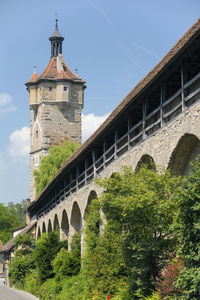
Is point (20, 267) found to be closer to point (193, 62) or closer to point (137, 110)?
point (137, 110)

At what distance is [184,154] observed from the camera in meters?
17.2

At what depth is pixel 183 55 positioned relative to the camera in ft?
52.8

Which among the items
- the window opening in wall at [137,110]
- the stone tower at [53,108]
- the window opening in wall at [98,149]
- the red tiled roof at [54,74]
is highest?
the red tiled roof at [54,74]

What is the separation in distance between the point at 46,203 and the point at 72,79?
22273 mm

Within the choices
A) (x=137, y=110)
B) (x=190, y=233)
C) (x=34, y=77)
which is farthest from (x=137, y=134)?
(x=34, y=77)

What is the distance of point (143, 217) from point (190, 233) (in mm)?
3346

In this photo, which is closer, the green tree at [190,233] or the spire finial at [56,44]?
the green tree at [190,233]

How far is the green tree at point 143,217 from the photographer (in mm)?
14641

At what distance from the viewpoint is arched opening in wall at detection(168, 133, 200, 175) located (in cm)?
1654

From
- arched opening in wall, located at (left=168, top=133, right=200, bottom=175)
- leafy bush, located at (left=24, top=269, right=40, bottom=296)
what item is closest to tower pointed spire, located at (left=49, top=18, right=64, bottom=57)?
leafy bush, located at (left=24, top=269, right=40, bottom=296)

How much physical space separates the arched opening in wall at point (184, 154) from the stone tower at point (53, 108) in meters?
49.5

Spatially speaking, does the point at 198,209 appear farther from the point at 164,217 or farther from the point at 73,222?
the point at 73,222

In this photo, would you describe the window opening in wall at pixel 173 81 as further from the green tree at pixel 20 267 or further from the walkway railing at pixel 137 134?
the green tree at pixel 20 267

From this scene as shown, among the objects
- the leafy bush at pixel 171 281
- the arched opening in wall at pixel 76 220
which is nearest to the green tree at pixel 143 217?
the leafy bush at pixel 171 281
